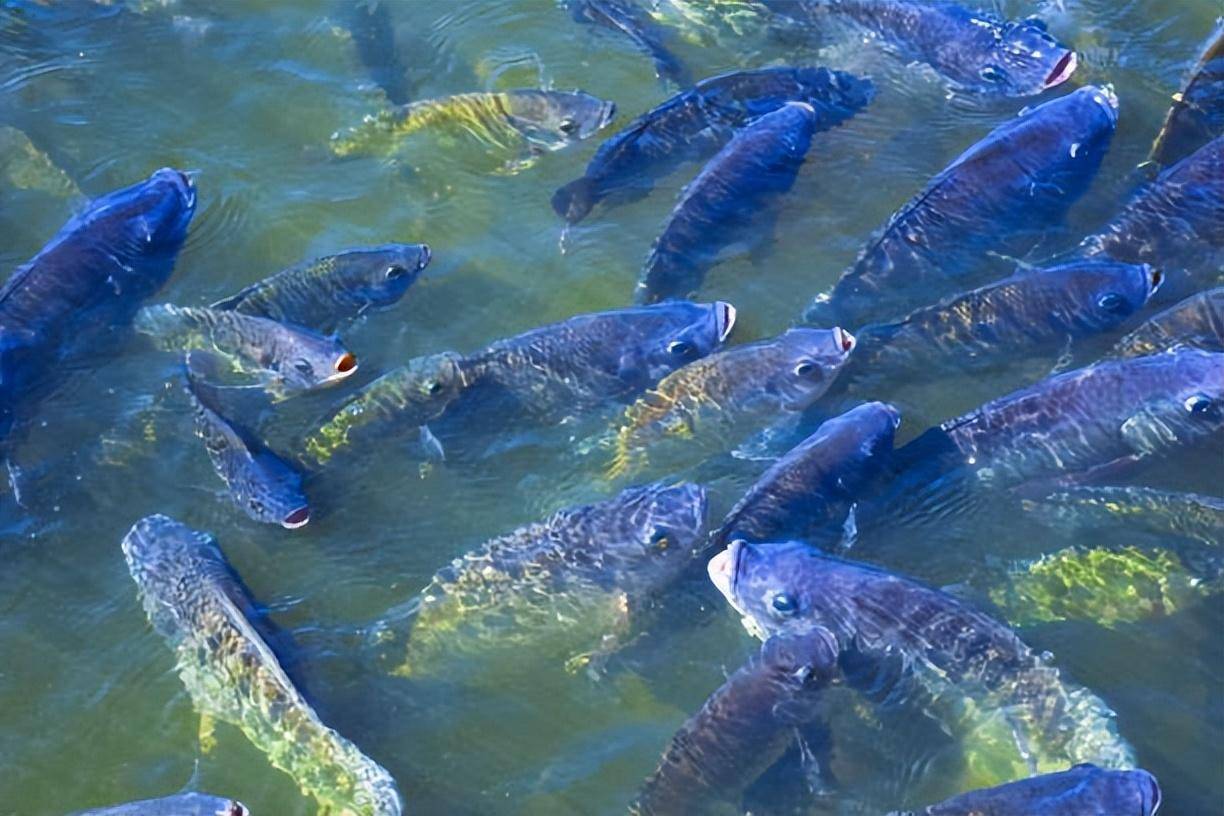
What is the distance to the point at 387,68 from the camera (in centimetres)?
874

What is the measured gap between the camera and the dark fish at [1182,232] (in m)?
6.52

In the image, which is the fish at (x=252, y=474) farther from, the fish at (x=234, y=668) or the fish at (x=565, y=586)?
the fish at (x=565, y=586)

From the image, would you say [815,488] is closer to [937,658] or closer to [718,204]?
[937,658]

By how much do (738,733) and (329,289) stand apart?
11.4 ft

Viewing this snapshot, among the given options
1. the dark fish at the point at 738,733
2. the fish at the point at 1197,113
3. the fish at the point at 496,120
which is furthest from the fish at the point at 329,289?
the fish at the point at 1197,113

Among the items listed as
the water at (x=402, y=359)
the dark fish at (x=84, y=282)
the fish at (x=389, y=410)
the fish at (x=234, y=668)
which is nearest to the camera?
the fish at (x=234, y=668)

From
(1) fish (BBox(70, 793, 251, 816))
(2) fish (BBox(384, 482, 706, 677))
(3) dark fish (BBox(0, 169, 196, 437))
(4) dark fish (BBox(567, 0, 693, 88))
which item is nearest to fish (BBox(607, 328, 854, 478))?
(2) fish (BBox(384, 482, 706, 677))

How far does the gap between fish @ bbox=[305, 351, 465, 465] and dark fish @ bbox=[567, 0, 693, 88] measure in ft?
9.56

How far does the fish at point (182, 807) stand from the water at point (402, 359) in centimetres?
29

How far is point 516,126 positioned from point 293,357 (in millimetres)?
2278

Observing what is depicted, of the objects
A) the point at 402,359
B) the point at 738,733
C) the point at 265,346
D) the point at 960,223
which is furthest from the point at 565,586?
the point at 960,223

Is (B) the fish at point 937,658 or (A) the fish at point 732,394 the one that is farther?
(A) the fish at point 732,394

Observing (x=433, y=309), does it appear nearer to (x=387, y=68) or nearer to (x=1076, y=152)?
(x=387, y=68)

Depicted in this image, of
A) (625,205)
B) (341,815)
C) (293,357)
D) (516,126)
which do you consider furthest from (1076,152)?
(341,815)
